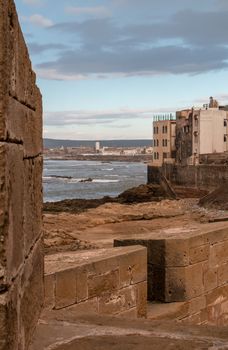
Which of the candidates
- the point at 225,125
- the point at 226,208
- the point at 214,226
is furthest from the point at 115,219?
the point at 225,125

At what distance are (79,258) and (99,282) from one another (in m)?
0.28

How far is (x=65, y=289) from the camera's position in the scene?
168 inches

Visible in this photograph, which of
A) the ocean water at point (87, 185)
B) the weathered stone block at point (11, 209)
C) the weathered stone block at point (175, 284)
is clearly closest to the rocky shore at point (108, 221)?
the weathered stone block at point (175, 284)

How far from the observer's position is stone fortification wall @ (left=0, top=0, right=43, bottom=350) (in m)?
2.12

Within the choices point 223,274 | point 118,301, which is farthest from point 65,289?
point 223,274

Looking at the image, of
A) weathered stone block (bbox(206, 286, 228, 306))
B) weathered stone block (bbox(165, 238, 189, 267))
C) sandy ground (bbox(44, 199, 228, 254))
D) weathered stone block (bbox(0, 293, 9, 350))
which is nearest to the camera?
weathered stone block (bbox(0, 293, 9, 350))

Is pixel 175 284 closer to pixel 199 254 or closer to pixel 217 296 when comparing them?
pixel 199 254

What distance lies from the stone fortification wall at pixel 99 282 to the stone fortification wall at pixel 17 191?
2.23 feet

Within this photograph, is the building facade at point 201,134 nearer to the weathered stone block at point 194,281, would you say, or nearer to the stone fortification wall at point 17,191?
the weathered stone block at point 194,281

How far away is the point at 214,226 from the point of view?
668 cm

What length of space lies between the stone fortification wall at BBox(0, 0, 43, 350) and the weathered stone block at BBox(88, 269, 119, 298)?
3.63 ft

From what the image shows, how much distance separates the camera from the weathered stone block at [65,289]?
13.7 ft

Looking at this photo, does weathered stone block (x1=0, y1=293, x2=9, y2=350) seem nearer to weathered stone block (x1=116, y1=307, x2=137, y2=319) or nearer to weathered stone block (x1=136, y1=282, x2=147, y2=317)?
weathered stone block (x1=116, y1=307, x2=137, y2=319)

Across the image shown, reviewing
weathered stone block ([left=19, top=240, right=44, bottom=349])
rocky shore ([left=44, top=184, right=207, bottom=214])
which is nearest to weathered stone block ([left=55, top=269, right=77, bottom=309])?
weathered stone block ([left=19, top=240, right=44, bottom=349])
